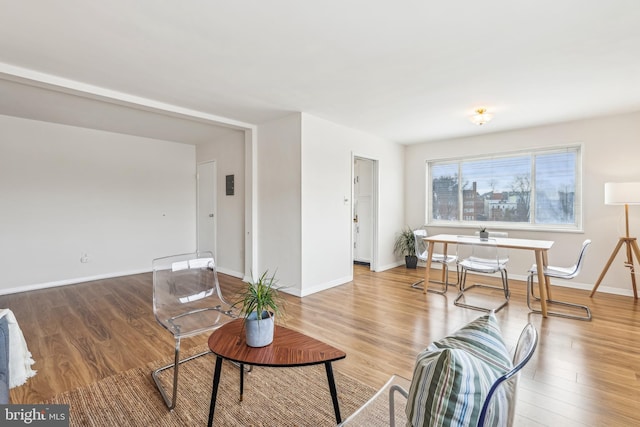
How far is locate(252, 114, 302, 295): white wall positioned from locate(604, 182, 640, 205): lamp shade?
3753 mm

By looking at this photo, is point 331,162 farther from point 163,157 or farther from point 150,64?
point 163,157

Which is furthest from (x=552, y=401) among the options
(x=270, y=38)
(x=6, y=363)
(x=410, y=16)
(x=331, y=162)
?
(x=331, y=162)

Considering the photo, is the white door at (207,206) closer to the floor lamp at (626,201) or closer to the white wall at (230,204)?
the white wall at (230,204)

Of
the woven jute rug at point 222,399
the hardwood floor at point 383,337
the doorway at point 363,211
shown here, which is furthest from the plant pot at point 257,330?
the doorway at point 363,211

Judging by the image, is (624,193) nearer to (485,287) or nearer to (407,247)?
(485,287)

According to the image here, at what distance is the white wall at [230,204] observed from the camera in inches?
199

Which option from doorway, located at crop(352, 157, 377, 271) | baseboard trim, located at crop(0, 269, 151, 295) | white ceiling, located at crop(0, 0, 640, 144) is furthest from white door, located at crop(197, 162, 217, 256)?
doorway, located at crop(352, 157, 377, 271)

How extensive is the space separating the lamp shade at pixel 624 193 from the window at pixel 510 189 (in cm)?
76

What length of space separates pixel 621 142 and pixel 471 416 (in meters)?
5.00

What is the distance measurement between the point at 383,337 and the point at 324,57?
2493 mm

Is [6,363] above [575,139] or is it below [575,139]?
below

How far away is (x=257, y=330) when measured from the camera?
5.06 feet

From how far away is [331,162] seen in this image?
174 inches

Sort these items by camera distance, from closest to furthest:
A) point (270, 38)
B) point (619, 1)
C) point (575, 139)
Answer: point (619, 1)
point (270, 38)
point (575, 139)
